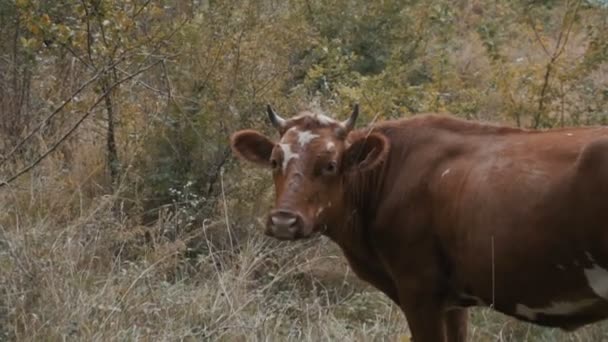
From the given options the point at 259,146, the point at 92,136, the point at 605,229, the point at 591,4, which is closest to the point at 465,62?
the point at 591,4

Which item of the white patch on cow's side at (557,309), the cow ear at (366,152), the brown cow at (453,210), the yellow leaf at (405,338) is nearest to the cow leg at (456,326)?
the brown cow at (453,210)

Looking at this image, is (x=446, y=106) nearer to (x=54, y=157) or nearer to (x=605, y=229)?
(x=54, y=157)

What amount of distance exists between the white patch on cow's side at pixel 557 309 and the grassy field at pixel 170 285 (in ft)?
4.48

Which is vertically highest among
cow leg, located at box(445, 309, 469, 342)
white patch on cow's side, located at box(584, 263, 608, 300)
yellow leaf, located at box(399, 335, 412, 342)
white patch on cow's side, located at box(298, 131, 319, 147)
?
white patch on cow's side, located at box(298, 131, 319, 147)

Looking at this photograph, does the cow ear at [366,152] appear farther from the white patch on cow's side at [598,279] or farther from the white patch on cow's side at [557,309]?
the white patch on cow's side at [598,279]

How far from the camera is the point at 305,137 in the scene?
22.1 ft

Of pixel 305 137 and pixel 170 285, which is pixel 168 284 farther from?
pixel 305 137

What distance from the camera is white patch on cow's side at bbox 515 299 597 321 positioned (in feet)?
20.2

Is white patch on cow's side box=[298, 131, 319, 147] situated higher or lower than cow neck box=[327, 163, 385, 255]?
higher

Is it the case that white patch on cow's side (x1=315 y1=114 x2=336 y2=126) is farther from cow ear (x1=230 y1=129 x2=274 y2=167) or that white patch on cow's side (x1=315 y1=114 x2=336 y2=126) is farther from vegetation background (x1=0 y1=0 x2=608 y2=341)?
vegetation background (x1=0 y1=0 x2=608 y2=341)

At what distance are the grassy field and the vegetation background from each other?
2cm

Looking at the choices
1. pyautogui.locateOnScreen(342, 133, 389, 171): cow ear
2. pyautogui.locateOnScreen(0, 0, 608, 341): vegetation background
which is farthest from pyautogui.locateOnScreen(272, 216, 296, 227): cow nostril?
pyautogui.locateOnScreen(0, 0, 608, 341): vegetation background

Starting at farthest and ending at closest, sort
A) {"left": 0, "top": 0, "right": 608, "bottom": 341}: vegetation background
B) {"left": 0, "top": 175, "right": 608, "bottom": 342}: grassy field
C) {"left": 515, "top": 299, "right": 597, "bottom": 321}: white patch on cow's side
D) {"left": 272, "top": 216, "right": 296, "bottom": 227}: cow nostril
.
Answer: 1. {"left": 0, "top": 0, "right": 608, "bottom": 341}: vegetation background
2. {"left": 0, "top": 175, "right": 608, "bottom": 342}: grassy field
3. {"left": 272, "top": 216, "right": 296, "bottom": 227}: cow nostril
4. {"left": 515, "top": 299, "right": 597, "bottom": 321}: white patch on cow's side

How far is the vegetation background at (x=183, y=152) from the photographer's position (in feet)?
24.9
